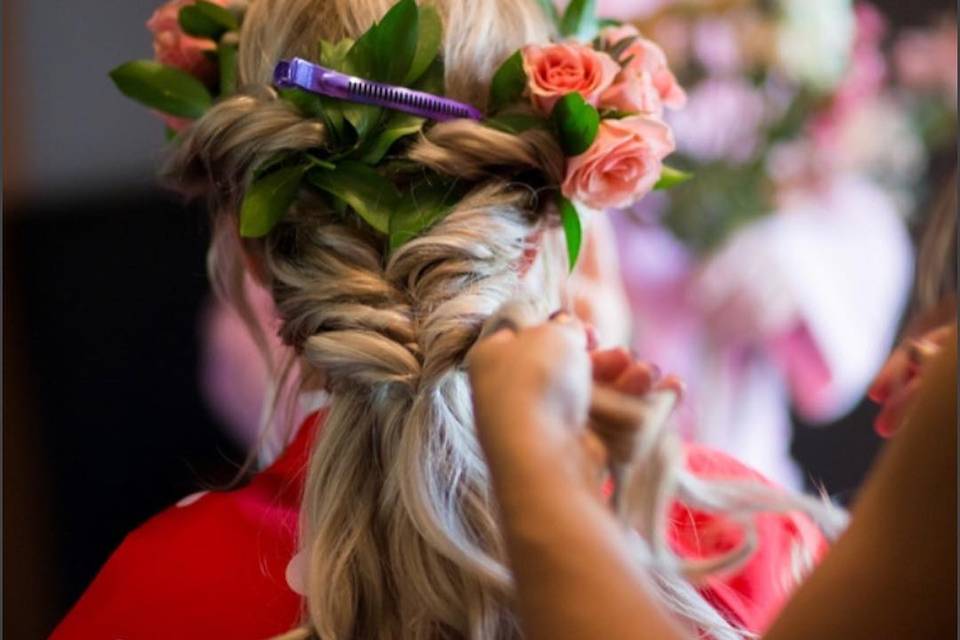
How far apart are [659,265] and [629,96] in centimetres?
63

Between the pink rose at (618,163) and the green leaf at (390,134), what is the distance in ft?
0.34

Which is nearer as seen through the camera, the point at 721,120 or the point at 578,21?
the point at 578,21

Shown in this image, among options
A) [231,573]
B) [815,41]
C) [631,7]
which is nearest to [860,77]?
[815,41]

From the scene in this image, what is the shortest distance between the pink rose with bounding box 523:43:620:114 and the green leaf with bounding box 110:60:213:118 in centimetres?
28

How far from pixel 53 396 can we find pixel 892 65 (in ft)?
3.44

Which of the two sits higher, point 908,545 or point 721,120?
point 908,545

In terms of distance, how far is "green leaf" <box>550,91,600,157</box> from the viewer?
0.81 meters

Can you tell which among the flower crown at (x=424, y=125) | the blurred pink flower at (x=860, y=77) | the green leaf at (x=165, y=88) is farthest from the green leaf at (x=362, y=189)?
the blurred pink flower at (x=860, y=77)

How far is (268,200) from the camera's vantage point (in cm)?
81

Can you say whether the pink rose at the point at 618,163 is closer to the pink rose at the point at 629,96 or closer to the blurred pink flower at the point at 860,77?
the pink rose at the point at 629,96

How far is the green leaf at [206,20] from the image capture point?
94cm

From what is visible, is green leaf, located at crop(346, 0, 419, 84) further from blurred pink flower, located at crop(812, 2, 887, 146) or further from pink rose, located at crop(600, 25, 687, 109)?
blurred pink flower, located at crop(812, 2, 887, 146)

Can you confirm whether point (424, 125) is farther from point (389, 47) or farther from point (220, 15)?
point (220, 15)

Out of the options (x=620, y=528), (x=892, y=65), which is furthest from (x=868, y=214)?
Result: (x=620, y=528)
